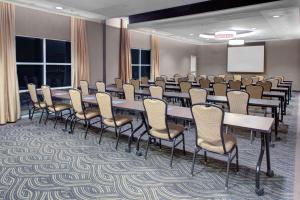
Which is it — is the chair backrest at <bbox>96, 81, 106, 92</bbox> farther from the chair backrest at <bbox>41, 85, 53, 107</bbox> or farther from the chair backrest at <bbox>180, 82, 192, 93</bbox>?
the chair backrest at <bbox>180, 82, 192, 93</bbox>

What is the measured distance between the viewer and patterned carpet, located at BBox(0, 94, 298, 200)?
279 centimetres

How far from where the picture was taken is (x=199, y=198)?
2.69 meters

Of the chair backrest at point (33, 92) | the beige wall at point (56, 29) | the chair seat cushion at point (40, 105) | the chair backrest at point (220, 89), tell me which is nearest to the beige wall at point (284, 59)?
the chair backrest at point (220, 89)

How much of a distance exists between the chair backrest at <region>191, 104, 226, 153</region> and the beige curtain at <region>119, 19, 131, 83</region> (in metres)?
7.07

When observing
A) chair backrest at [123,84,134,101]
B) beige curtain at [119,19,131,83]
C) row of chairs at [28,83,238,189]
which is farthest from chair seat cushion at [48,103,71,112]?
beige curtain at [119,19,131,83]

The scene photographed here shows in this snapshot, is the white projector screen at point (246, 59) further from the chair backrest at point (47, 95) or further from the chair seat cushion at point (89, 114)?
the chair backrest at point (47, 95)

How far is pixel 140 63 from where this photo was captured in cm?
1176

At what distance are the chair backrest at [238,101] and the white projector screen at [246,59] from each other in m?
10.9

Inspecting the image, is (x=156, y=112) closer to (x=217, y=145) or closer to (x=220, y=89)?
(x=217, y=145)

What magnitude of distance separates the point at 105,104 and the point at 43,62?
4.09 meters

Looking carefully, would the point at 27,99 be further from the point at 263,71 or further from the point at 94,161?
the point at 263,71

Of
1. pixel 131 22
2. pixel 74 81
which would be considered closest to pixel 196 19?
pixel 131 22

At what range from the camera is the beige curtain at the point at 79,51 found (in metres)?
7.82

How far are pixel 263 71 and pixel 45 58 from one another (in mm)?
11872
